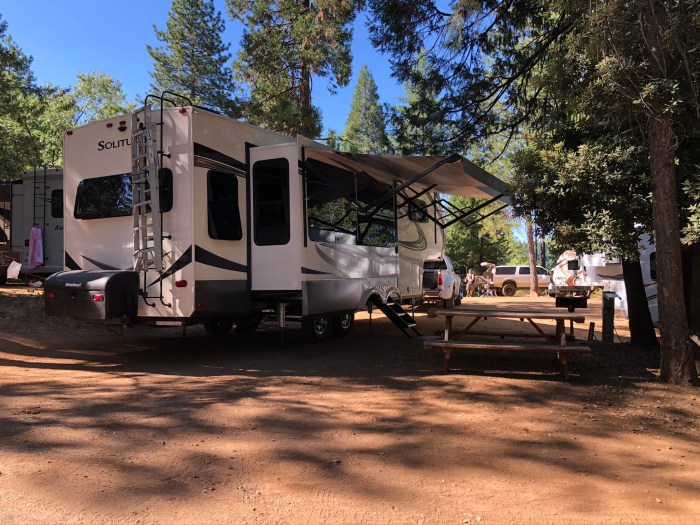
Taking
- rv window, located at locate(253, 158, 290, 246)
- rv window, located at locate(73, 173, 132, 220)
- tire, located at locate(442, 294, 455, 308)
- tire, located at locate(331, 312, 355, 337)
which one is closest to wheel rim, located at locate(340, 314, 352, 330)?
tire, located at locate(331, 312, 355, 337)

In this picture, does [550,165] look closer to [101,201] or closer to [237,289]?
[237,289]

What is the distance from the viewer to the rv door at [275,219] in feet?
24.5

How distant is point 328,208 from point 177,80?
22803 millimetres

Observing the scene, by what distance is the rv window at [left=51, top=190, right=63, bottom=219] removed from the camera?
1369 centimetres

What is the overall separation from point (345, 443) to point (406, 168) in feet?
17.6

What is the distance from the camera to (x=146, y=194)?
676 cm

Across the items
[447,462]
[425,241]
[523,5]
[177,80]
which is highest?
[177,80]

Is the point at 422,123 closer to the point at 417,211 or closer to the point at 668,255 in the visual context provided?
the point at 417,211

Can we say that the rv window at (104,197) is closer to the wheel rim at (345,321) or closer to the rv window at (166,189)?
the rv window at (166,189)

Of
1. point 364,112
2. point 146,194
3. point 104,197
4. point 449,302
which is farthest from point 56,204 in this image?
point 364,112

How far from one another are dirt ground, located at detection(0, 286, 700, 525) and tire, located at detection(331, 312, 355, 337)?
2102 mm

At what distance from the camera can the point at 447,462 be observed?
3.65m

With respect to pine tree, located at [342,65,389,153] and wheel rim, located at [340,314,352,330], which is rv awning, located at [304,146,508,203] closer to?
wheel rim, located at [340,314,352,330]

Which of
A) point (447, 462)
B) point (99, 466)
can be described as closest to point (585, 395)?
point (447, 462)
